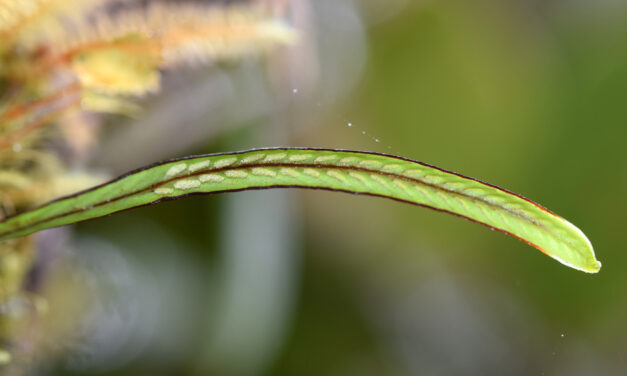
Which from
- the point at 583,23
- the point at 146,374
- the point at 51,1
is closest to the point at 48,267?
the point at 51,1

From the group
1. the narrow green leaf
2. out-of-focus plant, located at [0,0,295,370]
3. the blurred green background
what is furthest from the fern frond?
the blurred green background

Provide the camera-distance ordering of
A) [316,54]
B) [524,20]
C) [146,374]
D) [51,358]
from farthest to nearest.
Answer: [524,20], [316,54], [146,374], [51,358]

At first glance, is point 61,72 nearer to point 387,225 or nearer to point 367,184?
point 367,184

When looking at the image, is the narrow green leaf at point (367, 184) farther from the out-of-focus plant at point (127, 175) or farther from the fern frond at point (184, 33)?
the fern frond at point (184, 33)

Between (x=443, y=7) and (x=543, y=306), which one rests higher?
(x=443, y=7)

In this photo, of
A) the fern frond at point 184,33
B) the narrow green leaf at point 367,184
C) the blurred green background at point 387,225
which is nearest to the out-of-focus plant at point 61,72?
the fern frond at point 184,33

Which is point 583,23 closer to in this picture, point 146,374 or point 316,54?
point 316,54

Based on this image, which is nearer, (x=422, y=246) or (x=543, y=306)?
(x=543, y=306)
